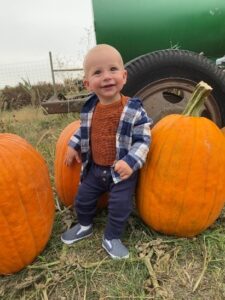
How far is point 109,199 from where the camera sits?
2424 mm

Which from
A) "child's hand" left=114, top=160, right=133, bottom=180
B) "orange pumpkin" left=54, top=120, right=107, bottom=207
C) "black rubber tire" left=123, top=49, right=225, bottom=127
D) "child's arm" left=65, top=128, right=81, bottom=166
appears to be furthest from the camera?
"black rubber tire" left=123, top=49, right=225, bottom=127

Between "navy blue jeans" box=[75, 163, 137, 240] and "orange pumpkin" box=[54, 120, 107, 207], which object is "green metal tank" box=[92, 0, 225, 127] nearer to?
"orange pumpkin" box=[54, 120, 107, 207]

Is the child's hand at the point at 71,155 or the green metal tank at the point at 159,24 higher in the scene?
the green metal tank at the point at 159,24

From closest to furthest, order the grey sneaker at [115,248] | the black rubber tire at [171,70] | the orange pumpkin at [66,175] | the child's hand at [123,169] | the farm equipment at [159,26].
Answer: the child's hand at [123,169]
the grey sneaker at [115,248]
the orange pumpkin at [66,175]
the black rubber tire at [171,70]
the farm equipment at [159,26]

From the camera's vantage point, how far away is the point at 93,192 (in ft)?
8.35

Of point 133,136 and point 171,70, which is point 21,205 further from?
point 171,70

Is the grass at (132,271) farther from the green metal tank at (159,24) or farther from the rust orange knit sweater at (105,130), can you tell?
the green metal tank at (159,24)

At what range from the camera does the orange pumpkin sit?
2.75 metres

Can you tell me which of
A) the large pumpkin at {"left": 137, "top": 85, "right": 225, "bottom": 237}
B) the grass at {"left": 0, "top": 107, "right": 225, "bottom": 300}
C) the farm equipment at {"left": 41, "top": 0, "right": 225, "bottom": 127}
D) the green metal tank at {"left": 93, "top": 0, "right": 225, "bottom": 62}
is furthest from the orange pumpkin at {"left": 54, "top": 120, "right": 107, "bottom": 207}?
the green metal tank at {"left": 93, "top": 0, "right": 225, "bottom": 62}

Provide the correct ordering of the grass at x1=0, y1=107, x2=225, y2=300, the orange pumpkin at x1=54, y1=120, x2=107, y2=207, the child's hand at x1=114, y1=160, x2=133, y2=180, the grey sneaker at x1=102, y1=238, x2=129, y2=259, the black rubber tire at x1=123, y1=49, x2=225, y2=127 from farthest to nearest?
the black rubber tire at x1=123, y1=49, x2=225, y2=127 < the orange pumpkin at x1=54, y1=120, x2=107, y2=207 < the grey sneaker at x1=102, y1=238, x2=129, y2=259 < the child's hand at x1=114, y1=160, x2=133, y2=180 < the grass at x1=0, y1=107, x2=225, y2=300

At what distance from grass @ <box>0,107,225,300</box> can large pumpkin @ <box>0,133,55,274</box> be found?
12cm

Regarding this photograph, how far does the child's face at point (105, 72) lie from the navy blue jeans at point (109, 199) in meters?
0.46

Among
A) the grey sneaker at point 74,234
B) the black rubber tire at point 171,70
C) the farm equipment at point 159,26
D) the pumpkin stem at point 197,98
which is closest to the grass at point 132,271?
the grey sneaker at point 74,234

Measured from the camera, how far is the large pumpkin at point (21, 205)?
2148 millimetres
